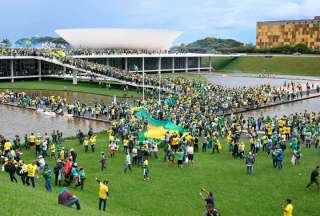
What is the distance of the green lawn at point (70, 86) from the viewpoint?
45.3 metres

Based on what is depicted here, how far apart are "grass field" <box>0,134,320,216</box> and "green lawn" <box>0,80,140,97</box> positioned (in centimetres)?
2584

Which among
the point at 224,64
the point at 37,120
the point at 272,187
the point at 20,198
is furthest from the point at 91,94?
the point at 224,64

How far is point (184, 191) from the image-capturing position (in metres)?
15.3

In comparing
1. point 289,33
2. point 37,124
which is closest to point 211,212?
point 37,124

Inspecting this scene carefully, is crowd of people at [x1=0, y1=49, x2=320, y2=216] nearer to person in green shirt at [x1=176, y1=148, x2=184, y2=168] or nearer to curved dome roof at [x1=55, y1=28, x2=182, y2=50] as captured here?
person in green shirt at [x1=176, y1=148, x2=184, y2=168]

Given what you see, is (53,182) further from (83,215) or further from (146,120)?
(146,120)

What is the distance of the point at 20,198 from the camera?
11.4m

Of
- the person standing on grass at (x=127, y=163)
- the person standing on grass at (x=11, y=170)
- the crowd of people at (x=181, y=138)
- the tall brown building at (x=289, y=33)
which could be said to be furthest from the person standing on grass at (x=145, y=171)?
the tall brown building at (x=289, y=33)

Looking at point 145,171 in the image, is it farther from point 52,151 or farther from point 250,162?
point 52,151

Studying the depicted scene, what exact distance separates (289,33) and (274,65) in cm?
3605

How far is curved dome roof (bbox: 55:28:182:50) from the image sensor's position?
72875mm

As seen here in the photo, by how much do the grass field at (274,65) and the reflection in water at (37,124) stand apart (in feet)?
159

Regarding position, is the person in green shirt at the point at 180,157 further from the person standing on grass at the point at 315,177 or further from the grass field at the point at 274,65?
the grass field at the point at 274,65

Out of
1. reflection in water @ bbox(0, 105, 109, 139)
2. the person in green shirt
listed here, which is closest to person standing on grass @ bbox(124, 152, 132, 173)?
the person in green shirt
